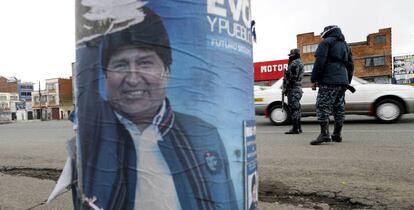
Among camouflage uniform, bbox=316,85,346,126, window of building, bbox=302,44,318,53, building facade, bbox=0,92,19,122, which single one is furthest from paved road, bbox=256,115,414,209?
building facade, bbox=0,92,19,122

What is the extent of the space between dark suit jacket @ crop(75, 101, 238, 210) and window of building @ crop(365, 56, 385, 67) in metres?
53.4

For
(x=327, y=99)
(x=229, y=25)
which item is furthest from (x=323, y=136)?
(x=229, y=25)

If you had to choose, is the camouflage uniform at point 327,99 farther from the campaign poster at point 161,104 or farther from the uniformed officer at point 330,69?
the campaign poster at point 161,104

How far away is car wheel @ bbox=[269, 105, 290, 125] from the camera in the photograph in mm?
10802

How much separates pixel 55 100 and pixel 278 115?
3345 inches

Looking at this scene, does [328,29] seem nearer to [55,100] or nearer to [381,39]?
[381,39]

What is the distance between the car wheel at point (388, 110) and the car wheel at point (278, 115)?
234 cm

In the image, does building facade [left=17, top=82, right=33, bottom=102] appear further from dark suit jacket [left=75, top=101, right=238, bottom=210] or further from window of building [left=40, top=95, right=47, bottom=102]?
dark suit jacket [left=75, top=101, right=238, bottom=210]

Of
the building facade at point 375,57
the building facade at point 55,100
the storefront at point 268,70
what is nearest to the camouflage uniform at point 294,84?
the storefront at point 268,70

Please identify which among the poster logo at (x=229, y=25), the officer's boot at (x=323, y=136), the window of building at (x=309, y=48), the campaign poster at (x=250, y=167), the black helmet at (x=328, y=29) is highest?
the window of building at (x=309, y=48)

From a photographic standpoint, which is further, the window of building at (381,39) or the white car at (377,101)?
the window of building at (381,39)

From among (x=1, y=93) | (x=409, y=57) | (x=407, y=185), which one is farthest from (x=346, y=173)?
(x=1, y=93)

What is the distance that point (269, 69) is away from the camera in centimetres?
4094

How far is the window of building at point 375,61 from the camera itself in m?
49.7
